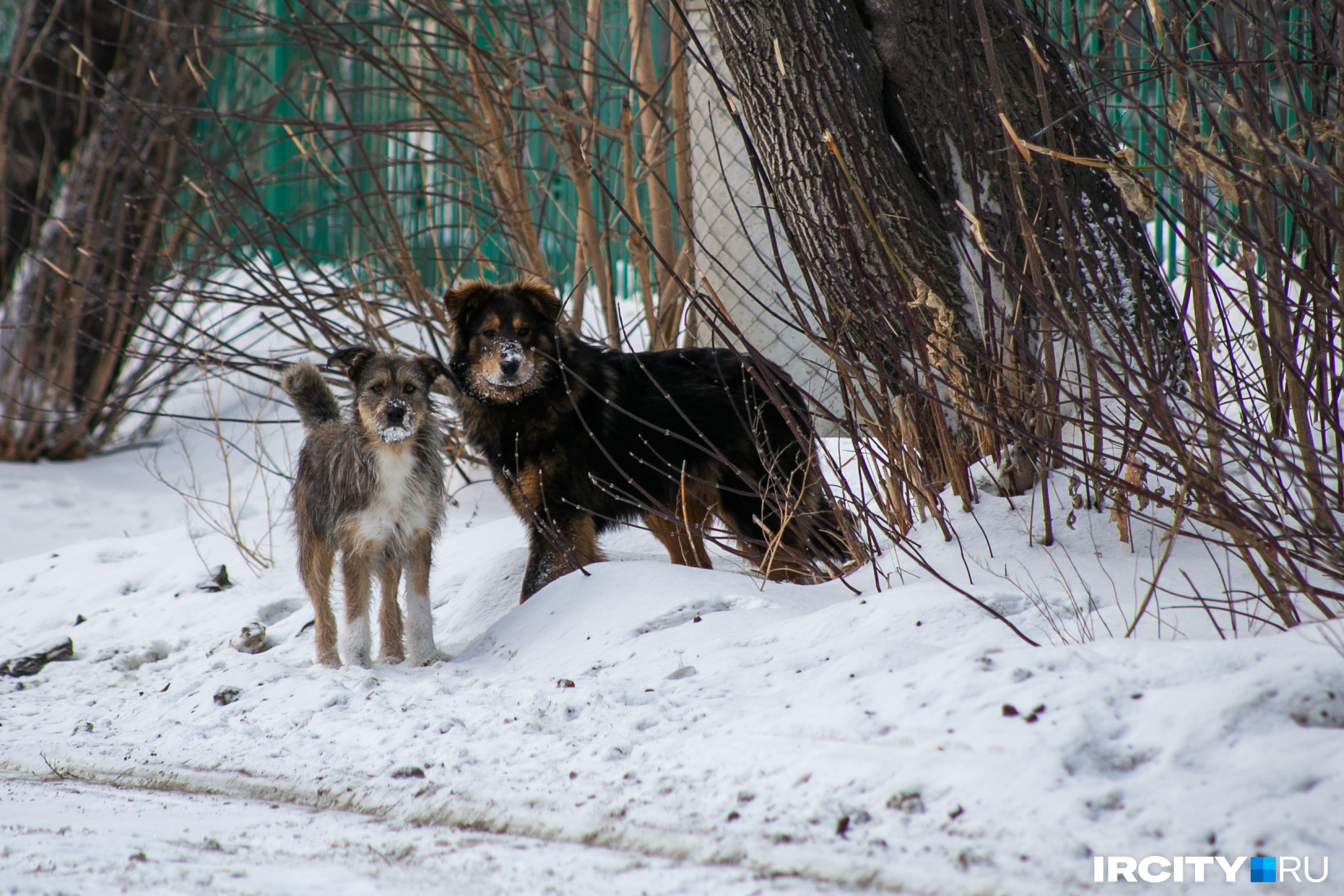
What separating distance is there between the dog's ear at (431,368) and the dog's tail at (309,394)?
560 millimetres

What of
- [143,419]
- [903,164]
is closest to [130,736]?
[903,164]

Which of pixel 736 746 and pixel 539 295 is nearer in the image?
pixel 736 746

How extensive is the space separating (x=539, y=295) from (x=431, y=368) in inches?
33.6

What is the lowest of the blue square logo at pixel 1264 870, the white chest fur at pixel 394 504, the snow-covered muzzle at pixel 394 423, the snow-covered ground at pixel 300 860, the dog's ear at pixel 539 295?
the snow-covered ground at pixel 300 860

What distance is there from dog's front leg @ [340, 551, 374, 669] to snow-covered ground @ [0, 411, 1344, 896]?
0.94 ft

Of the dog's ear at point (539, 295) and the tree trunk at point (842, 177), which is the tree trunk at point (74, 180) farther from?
the tree trunk at point (842, 177)

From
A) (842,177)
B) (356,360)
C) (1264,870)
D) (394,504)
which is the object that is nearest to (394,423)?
(394,504)

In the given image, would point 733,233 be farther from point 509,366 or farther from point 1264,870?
point 1264,870

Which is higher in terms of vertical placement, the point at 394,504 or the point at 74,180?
the point at 74,180

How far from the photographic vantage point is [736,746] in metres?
2.75

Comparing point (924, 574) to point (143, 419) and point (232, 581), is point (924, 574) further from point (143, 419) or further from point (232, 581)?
point (143, 419)

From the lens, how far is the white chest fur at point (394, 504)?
174 inches

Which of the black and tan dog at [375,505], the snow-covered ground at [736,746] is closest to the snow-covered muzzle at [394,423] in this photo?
the black and tan dog at [375,505]

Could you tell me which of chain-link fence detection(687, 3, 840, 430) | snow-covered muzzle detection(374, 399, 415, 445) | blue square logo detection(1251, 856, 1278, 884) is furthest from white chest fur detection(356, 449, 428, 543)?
chain-link fence detection(687, 3, 840, 430)
